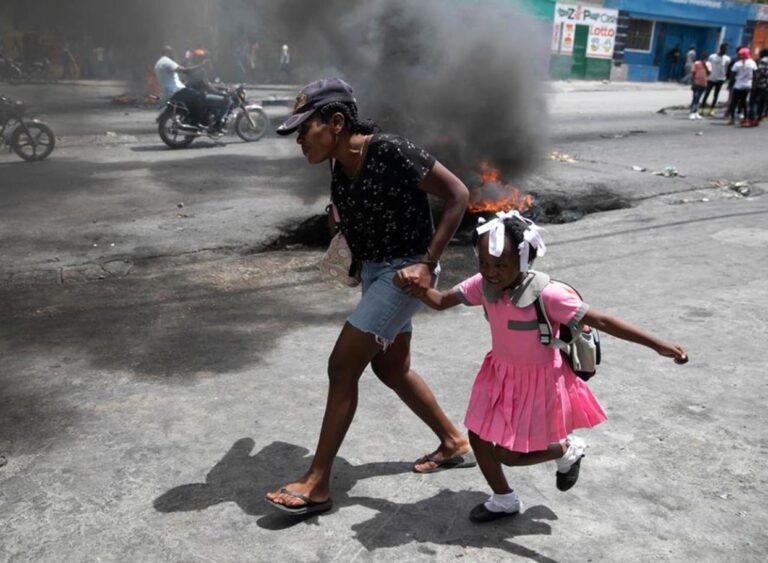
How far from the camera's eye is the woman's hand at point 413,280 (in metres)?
2.52

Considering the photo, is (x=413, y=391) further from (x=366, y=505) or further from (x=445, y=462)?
(x=366, y=505)

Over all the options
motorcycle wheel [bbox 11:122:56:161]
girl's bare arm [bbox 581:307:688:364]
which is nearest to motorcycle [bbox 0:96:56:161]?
motorcycle wheel [bbox 11:122:56:161]

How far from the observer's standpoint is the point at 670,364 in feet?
12.9

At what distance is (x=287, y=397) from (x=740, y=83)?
16018 millimetres

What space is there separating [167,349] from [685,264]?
13.1 ft

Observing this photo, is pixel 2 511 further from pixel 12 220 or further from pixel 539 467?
pixel 12 220

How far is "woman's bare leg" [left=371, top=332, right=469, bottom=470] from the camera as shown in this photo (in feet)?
9.38

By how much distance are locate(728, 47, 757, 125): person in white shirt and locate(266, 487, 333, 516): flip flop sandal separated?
1630 cm

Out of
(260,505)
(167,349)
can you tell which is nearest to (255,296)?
(167,349)

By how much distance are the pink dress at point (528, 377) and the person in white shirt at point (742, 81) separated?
52.3 ft

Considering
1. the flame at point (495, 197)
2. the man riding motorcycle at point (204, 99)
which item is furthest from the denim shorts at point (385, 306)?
the man riding motorcycle at point (204, 99)

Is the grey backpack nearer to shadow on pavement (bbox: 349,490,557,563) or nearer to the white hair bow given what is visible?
the white hair bow

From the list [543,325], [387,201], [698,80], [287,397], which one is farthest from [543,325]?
[698,80]

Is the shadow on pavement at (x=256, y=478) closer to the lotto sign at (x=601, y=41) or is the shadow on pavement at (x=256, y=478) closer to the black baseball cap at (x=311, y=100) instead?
the black baseball cap at (x=311, y=100)
